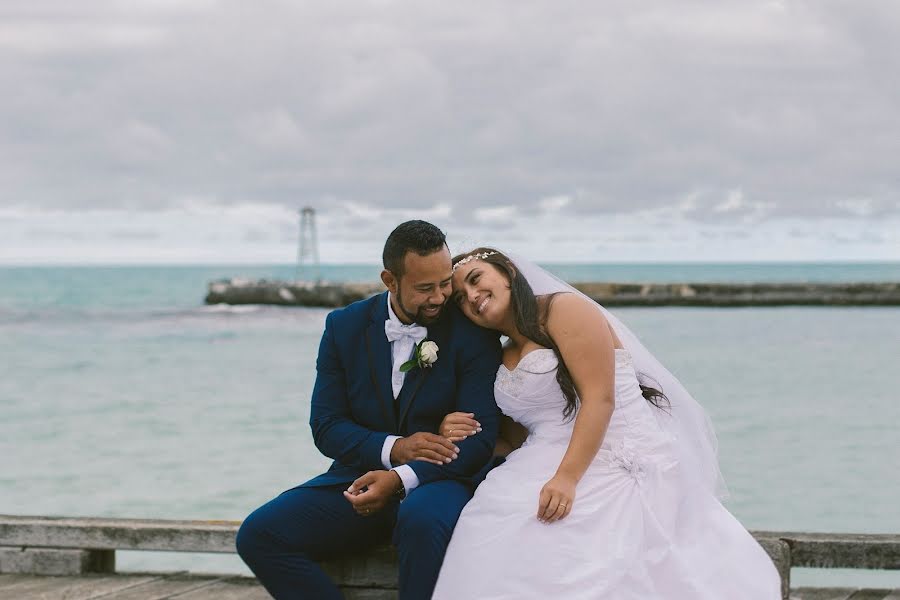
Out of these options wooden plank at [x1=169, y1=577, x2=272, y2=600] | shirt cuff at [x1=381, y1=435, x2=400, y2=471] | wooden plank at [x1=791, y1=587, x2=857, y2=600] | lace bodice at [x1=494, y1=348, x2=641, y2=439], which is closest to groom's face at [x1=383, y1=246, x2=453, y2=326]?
lace bodice at [x1=494, y1=348, x2=641, y2=439]

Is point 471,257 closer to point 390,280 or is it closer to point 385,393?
point 390,280

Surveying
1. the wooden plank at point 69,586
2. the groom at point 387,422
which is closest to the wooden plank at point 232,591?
the wooden plank at point 69,586

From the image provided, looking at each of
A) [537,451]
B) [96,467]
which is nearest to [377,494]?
[537,451]

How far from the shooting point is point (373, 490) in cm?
286

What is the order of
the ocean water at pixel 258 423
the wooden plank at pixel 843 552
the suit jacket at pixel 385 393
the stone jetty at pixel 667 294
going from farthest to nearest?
the stone jetty at pixel 667 294 → the ocean water at pixel 258 423 → the wooden plank at pixel 843 552 → the suit jacket at pixel 385 393

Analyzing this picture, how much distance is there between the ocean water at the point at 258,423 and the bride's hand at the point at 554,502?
4.06 meters

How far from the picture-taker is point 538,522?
8.66ft

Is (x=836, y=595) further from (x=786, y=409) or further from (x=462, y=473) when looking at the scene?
(x=786, y=409)

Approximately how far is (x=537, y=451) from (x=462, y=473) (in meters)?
0.25

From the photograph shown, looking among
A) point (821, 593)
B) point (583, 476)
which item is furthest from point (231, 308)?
point (583, 476)

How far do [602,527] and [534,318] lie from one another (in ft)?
2.20

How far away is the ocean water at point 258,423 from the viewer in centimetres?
958

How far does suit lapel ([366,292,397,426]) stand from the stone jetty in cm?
4035

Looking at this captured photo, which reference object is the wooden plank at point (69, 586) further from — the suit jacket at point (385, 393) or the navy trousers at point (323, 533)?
the suit jacket at point (385, 393)
